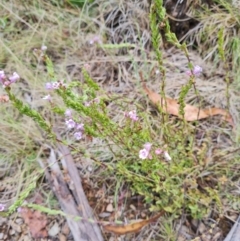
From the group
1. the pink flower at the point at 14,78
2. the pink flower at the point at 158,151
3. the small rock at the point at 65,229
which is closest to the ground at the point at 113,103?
the small rock at the point at 65,229

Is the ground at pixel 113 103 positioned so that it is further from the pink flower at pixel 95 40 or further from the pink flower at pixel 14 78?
the pink flower at pixel 14 78

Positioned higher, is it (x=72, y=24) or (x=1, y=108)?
(x=72, y=24)

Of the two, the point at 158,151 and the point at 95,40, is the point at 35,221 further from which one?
the point at 95,40

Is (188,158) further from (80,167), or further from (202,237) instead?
(80,167)

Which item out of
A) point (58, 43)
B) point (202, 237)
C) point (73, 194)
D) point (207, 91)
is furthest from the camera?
point (58, 43)

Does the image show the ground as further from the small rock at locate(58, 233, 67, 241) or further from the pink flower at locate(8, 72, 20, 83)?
the pink flower at locate(8, 72, 20, 83)

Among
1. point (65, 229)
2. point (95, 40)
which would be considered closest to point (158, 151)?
point (65, 229)

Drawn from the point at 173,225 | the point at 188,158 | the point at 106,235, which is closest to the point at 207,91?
the point at 188,158

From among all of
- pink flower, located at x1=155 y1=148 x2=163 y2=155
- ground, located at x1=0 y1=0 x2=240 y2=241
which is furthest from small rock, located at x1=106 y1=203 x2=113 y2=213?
pink flower, located at x1=155 y1=148 x2=163 y2=155
